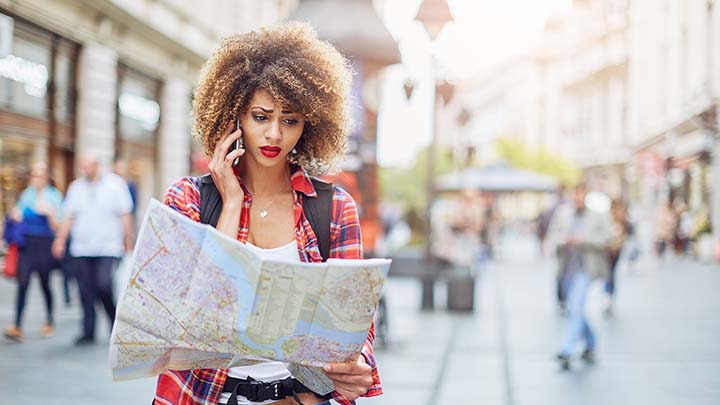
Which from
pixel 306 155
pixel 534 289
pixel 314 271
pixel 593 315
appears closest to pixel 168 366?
pixel 314 271

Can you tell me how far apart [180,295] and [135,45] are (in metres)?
17.6

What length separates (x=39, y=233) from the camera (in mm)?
8328

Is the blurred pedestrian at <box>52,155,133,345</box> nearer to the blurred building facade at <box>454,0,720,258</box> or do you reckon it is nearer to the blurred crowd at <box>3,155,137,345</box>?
the blurred crowd at <box>3,155,137,345</box>

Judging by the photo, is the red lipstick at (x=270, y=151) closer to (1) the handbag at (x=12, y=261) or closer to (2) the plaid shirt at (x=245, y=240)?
(2) the plaid shirt at (x=245, y=240)

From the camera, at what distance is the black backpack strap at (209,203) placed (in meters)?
2.09

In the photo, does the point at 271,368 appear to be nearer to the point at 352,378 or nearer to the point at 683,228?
the point at 352,378

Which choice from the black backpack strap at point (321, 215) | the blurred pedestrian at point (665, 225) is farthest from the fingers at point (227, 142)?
the blurred pedestrian at point (665, 225)

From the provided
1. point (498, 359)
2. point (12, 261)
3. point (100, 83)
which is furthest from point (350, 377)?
point (100, 83)

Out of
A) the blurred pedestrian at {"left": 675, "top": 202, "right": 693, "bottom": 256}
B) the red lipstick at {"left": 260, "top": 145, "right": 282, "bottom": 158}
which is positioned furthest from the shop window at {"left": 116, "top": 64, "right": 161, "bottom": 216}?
the red lipstick at {"left": 260, "top": 145, "right": 282, "bottom": 158}

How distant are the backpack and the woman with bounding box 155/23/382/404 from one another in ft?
0.06

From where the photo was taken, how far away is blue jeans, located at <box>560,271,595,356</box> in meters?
7.16

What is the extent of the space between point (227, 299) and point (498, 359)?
627 centimetres

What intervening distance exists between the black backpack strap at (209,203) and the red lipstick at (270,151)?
0.55ft

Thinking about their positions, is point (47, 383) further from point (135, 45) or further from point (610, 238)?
point (135, 45)
